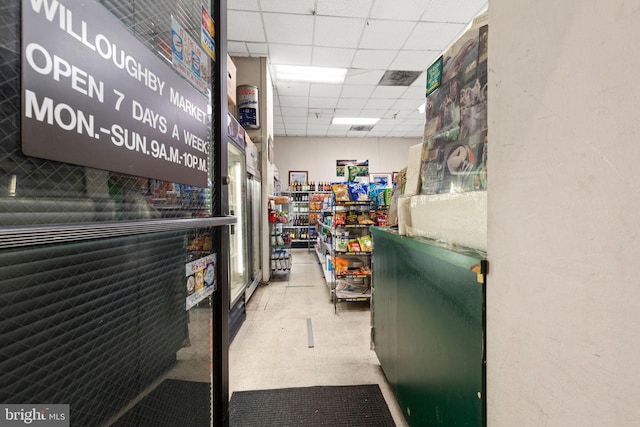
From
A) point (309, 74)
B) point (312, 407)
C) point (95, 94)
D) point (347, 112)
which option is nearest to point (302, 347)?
point (312, 407)

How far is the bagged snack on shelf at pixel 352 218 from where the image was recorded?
148 inches

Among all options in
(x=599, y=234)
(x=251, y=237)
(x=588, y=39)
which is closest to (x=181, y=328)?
(x=599, y=234)

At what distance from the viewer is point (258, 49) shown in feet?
14.8

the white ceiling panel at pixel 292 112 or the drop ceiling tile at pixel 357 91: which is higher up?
the drop ceiling tile at pixel 357 91

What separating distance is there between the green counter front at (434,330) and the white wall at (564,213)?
0.10 m

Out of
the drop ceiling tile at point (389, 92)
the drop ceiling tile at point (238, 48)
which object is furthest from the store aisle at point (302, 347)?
the drop ceiling tile at point (389, 92)

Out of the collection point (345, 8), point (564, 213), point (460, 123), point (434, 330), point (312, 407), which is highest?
point (345, 8)

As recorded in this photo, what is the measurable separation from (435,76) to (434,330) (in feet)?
4.49

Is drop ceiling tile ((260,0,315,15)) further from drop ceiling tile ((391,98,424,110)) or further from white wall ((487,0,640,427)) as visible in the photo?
drop ceiling tile ((391,98,424,110))

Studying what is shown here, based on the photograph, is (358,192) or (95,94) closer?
(95,94)

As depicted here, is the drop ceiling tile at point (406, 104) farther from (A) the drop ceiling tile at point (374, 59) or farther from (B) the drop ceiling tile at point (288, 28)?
(B) the drop ceiling tile at point (288, 28)

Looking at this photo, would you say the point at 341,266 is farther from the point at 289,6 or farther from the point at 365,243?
the point at 289,6

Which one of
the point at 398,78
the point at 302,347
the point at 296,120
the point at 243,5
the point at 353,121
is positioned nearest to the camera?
the point at 302,347

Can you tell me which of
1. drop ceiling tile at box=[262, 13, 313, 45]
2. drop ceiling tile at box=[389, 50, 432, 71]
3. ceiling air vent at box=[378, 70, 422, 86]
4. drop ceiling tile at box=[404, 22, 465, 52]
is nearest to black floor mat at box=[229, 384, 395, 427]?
drop ceiling tile at box=[262, 13, 313, 45]
